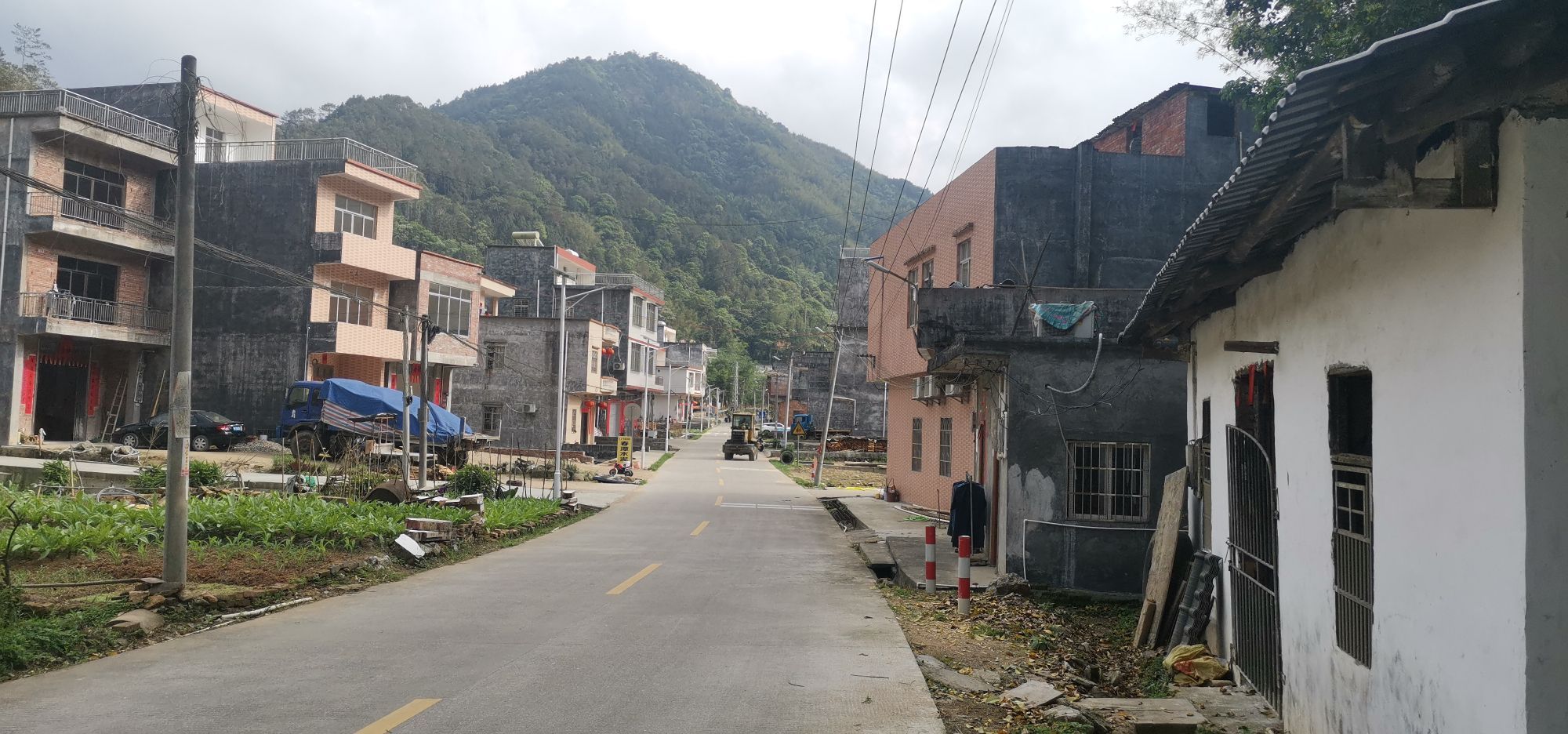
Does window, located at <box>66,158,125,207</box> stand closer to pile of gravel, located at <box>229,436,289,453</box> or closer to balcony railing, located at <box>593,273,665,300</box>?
pile of gravel, located at <box>229,436,289,453</box>

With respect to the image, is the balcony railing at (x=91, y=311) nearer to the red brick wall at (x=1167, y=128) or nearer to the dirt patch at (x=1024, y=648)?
the dirt patch at (x=1024, y=648)

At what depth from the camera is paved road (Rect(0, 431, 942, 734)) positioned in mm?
6547

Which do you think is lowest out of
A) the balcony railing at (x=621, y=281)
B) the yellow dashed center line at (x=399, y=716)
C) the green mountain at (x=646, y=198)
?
the yellow dashed center line at (x=399, y=716)

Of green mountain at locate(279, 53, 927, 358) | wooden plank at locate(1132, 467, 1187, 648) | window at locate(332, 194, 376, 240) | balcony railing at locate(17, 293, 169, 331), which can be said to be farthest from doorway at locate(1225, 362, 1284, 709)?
green mountain at locate(279, 53, 927, 358)

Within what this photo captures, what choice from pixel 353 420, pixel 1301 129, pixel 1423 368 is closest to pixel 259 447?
pixel 353 420

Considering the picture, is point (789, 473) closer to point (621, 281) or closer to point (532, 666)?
point (621, 281)

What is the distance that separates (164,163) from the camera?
1439 inches

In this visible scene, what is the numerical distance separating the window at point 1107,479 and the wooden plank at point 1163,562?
276 cm

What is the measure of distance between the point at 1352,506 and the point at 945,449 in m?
19.3

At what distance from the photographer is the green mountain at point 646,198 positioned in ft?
311

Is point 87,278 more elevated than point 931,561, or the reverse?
point 87,278

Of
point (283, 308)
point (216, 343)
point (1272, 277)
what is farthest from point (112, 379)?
point (1272, 277)

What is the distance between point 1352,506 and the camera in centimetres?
624

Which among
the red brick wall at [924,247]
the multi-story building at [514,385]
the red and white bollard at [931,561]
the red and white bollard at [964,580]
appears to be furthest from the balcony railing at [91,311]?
the red and white bollard at [964,580]
